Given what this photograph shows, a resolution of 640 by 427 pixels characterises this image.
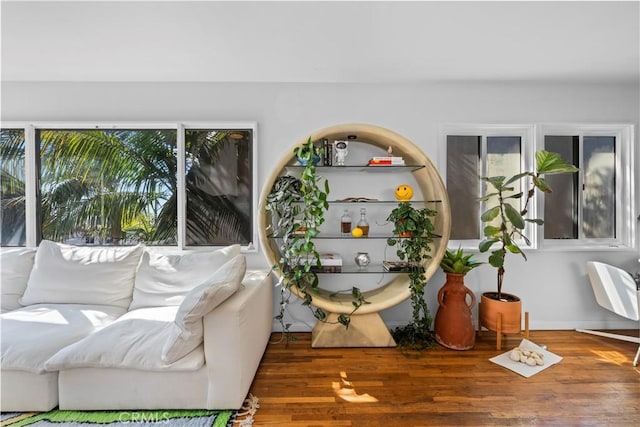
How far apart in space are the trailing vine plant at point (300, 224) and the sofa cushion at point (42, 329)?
1.29 meters

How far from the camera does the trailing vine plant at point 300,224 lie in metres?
2.25

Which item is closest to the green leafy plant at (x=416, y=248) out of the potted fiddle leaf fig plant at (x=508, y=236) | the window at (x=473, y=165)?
the potted fiddle leaf fig plant at (x=508, y=236)

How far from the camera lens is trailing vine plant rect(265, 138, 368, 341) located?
7.39 ft

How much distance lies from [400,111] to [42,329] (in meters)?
3.21

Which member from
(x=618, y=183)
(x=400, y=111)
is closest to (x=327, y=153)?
(x=400, y=111)

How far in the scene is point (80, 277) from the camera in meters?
2.29

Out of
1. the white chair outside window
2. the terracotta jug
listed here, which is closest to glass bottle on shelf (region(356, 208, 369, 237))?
the terracotta jug

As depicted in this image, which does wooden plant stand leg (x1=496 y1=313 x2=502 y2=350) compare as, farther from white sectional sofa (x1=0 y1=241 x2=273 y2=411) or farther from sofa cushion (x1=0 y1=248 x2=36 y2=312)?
sofa cushion (x1=0 y1=248 x2=36 y2=312)

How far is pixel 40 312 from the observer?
2055mm

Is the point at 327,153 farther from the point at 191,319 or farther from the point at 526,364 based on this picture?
the point at 526,364

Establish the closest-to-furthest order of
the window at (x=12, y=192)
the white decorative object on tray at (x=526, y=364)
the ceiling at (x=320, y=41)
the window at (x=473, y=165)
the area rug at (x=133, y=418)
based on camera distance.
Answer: the area rug at (x=133, y=418) < the ceiling at (x=320, y=41) < the white decorative object on tray at (x=526, y=364) < the window at (x=12, y=192) < the window at (x=473, y=165)

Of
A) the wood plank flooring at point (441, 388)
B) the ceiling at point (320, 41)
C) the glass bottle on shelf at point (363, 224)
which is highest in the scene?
the ceiling at point (320, 41)

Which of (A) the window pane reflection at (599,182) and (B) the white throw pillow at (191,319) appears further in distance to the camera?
(A) the window pane reflection at (599,182)

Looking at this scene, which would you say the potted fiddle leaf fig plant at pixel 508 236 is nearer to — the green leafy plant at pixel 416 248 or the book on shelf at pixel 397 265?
the green leafy plant at pixel 416 248
